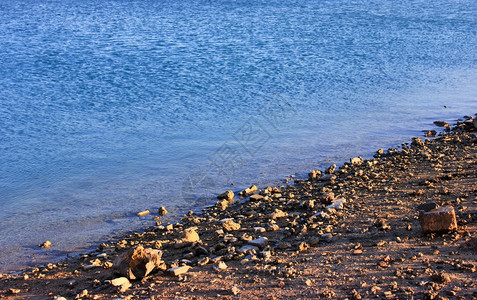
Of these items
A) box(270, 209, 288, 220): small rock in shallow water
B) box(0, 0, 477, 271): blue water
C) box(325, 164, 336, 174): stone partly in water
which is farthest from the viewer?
box(325, 164, 336, 174): stone partly in water

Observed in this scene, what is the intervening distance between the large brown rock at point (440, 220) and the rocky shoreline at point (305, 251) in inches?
0.4

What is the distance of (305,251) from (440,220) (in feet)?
4.51

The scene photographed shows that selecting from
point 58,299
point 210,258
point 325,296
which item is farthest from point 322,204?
point 58,299

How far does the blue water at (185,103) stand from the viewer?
8.07m

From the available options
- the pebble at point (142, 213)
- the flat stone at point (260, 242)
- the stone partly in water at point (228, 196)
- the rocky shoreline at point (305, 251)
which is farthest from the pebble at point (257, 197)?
the flat stone at point (260, 242)

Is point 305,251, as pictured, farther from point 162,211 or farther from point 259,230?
point 162,211

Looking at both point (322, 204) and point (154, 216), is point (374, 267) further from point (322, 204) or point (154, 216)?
point (154, 216)

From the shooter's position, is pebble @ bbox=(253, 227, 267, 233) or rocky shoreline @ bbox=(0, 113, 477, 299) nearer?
rocky shoreline @ bbox=(0, 113, 477, 299)

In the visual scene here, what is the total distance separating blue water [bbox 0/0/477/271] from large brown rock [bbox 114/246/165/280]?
179cm

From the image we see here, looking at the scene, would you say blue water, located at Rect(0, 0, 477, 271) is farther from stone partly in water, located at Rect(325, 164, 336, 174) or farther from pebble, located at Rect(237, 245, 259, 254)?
pebble, located at Rect(237, 245, 259, 254)

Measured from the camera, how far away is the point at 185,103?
12844 mm

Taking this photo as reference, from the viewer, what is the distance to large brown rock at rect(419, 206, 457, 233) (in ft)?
16.3

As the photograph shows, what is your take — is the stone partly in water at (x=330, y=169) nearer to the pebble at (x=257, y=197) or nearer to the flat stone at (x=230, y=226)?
the pebble at (x=257, y=197)

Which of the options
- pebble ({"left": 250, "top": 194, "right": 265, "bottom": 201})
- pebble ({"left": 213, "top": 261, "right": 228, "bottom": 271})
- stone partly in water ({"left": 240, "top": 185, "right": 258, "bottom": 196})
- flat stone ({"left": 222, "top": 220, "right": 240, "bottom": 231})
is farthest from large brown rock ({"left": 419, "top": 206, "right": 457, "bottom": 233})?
stone partly in water ({"left": 240, "top": 185, "right": 258, "bottom": 196})
